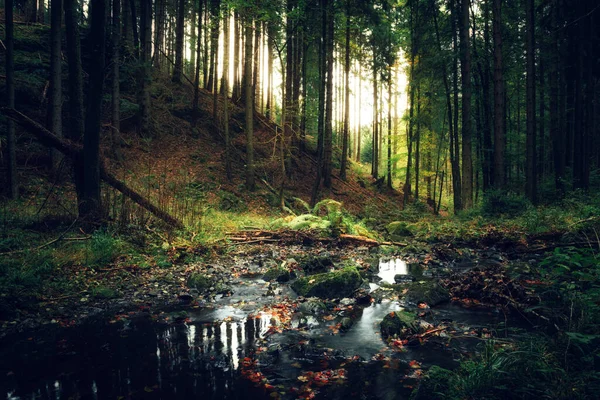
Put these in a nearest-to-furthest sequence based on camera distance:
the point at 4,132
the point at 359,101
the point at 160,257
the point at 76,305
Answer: the point at 76,305 < the point at 160,257 < the point at 4,132 < the point at 359,101

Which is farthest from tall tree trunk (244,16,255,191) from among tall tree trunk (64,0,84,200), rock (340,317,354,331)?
rock (340,317,354,331)

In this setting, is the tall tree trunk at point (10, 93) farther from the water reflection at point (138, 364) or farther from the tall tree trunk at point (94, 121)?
the water reflection at point (138, 364)

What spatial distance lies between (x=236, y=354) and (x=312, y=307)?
1.80 m

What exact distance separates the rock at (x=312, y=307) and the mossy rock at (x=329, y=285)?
1.79ft

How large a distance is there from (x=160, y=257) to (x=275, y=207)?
8802mm

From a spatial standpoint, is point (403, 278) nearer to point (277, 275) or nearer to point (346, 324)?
point (277, 275)

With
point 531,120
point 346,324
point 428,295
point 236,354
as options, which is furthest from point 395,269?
point 531,120

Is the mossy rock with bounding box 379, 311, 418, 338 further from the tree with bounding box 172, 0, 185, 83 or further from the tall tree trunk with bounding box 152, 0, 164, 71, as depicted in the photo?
the tree with bounding box 172, 0, 185, 83

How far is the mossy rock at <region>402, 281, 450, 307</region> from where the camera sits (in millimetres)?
5637

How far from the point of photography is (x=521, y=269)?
22.7 ft

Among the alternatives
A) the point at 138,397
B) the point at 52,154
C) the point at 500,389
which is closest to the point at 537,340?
the point at 500,389

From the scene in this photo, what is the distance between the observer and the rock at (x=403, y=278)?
707 cm

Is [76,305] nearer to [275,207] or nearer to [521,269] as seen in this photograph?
[521,269]

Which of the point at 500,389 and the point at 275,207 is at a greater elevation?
the point at 275,207
